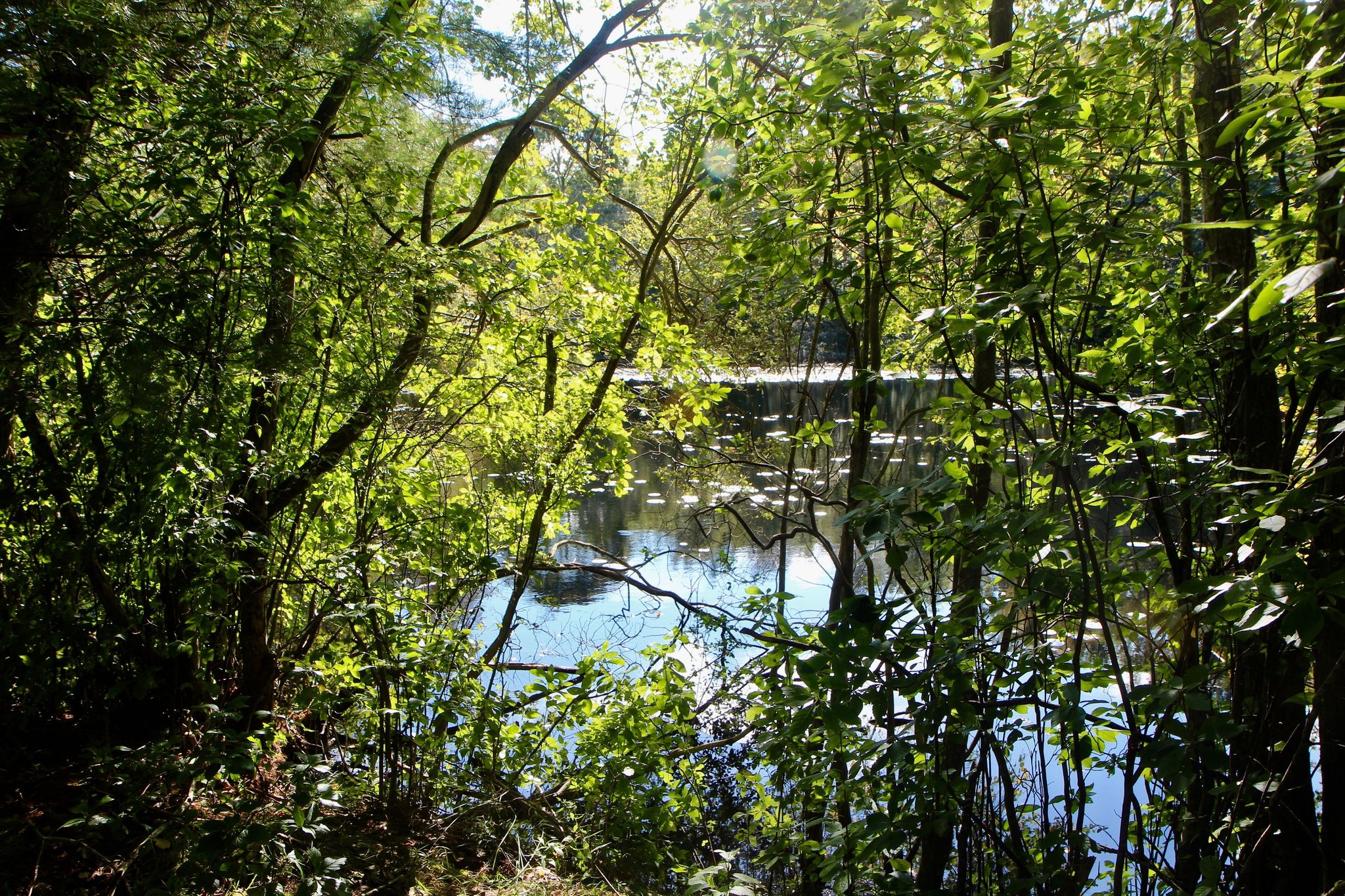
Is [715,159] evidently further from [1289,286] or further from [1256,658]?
[1289,286]

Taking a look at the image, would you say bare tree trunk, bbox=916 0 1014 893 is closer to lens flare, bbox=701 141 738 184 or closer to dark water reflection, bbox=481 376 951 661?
dark water reflection, bbox=481 376 951 661

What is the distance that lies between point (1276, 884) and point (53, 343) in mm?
3527

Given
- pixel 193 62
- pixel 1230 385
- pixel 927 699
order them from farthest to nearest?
pixel 193 62 < pixel 1230 385 < pixel 927 699

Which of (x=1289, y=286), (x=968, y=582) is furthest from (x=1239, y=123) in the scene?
(x=968, y=582)

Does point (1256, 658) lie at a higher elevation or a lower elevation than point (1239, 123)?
lower

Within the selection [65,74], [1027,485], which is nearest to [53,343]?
[65,74]

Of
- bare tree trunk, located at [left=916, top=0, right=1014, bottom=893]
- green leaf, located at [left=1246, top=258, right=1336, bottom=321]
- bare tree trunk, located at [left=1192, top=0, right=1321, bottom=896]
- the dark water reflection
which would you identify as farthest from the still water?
green leaf, located at [left=1246, top=258, right=1336, bottom=321]

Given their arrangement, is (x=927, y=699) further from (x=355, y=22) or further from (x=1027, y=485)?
(x=355, y=22)

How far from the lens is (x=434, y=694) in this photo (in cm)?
322

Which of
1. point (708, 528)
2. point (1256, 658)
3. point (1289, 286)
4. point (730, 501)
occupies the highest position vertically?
point (1289, 286)

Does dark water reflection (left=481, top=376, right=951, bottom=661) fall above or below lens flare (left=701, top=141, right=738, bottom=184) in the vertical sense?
below

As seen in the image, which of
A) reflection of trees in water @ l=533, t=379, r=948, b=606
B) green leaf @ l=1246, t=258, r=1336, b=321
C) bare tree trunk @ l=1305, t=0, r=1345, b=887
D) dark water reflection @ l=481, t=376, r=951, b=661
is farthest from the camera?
dark water reflection @ l=481, t=376, r=951, b=661

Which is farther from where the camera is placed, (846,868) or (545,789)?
(545,789)

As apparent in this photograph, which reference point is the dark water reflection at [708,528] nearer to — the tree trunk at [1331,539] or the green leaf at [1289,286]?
the tree trunk at [1331,539]
